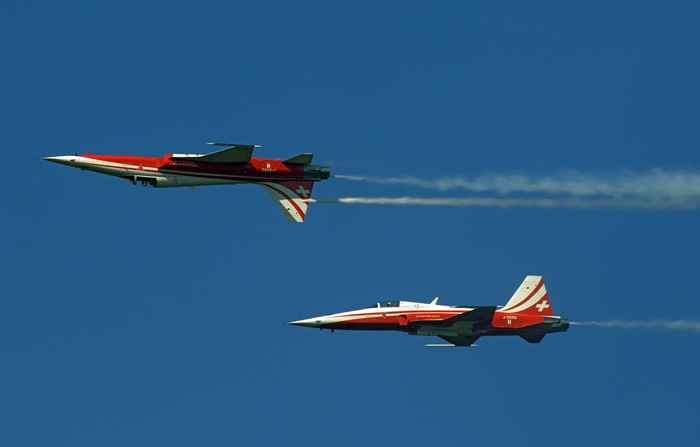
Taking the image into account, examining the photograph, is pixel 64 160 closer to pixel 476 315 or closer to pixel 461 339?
pixel 476 315

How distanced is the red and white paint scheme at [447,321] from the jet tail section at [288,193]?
241 inches

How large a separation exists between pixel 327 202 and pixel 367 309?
6.13 m

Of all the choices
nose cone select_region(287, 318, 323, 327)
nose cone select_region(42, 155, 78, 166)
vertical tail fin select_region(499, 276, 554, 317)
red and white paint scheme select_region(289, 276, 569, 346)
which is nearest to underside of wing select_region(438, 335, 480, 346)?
red and white paint scheme select_region(289, 276, 569, 346)

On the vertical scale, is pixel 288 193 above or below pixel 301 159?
below

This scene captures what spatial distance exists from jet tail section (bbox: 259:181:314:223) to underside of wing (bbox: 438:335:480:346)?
1063cm


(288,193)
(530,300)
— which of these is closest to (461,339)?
(530,300)

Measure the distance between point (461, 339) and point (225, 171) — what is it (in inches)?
617

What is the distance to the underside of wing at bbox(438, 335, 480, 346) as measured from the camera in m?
68.4

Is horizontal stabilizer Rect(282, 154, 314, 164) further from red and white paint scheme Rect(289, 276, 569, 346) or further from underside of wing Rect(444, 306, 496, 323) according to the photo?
underside of wing Rect(444, 306, 496, 323)

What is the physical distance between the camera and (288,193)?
2648 inches

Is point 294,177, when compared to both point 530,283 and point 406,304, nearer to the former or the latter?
point 406,304

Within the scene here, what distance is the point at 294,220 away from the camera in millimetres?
67500

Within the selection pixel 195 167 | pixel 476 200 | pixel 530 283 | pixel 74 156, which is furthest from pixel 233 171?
pixel 530 283

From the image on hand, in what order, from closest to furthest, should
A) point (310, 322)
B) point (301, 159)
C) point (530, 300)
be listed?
1. point (310, 322)
2. point (301, 159)
3. point (530, 300)
